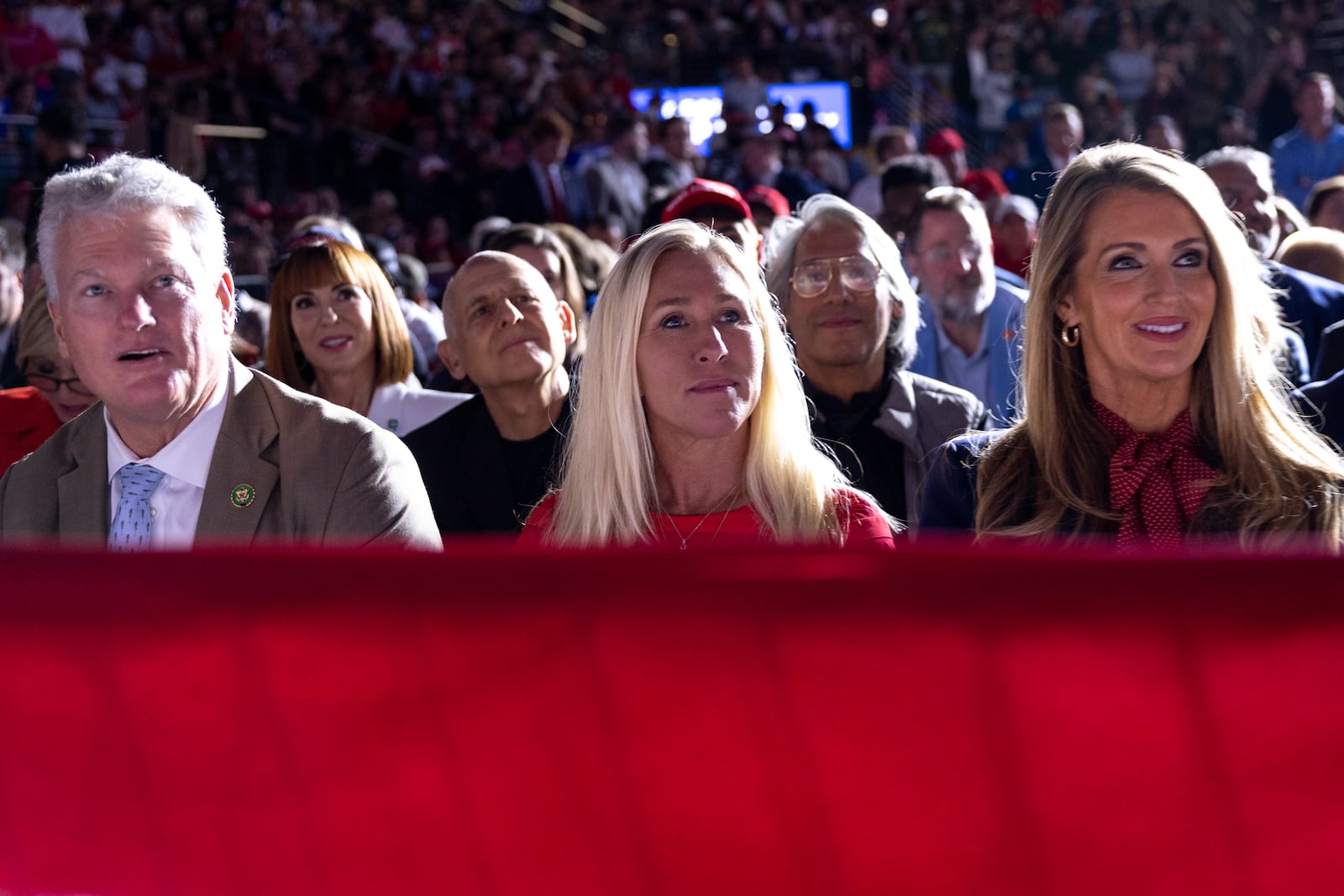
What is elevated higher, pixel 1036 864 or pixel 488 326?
pixel 488 326

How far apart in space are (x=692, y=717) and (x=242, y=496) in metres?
1.37

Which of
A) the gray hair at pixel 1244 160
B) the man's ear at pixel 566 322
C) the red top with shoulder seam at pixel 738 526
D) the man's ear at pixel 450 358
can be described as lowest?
the red top with shoulder seam at pixel 738 526

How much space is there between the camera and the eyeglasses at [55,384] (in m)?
3.73

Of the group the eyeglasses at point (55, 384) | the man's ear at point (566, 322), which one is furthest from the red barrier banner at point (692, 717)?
the man's ear at point (566, 322)

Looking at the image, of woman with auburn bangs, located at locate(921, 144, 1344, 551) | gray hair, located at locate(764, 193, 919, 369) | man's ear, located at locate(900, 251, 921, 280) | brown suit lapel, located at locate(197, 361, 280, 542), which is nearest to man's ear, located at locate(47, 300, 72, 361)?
brown suit lapel, located at locate(197, 361, 280, 542)

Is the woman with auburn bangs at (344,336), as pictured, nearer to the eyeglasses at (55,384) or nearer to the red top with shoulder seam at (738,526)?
the eyeglasses at (55,384)

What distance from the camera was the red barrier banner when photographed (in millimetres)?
927

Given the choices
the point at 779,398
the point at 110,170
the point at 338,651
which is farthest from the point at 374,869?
the point at 779,398

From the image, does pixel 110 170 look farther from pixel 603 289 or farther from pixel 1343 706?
pixel 1343 706

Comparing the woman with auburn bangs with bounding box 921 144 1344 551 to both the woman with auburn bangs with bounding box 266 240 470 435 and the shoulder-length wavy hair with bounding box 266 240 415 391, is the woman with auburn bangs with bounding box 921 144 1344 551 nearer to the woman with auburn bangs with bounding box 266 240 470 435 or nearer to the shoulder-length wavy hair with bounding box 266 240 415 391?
the woman with auburn bangs with bounding box 266 240 470 435

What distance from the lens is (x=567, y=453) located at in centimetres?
300

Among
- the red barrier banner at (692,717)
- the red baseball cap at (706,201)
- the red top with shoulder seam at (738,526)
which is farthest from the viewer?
the red baseball cap at (706,201)

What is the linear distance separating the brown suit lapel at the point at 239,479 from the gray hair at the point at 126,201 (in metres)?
0.27

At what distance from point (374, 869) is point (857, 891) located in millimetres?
362
